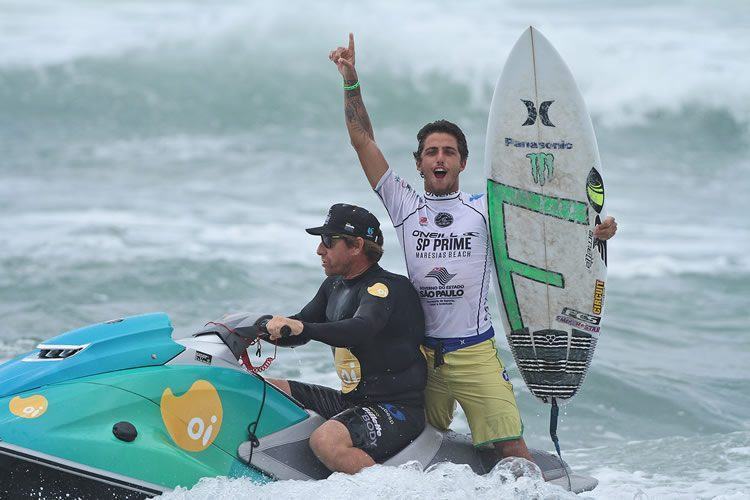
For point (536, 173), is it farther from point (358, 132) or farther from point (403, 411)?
point (403, 411)

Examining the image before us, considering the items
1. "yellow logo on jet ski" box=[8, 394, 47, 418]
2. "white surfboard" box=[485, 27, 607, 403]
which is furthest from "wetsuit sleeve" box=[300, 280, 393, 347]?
"yellow logo on jet ski" box=[8, 394, 47, 418]

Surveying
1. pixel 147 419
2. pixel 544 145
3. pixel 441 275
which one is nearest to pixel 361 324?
pixel 441 275

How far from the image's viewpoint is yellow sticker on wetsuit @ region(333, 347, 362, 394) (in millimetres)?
4738

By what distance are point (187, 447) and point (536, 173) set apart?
7.36 feet

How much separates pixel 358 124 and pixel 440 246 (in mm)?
712

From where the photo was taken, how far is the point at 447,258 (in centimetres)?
492

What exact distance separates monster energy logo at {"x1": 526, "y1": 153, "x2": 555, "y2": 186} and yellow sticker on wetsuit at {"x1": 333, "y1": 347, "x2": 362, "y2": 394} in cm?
140

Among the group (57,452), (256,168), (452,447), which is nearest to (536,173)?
(452,447)

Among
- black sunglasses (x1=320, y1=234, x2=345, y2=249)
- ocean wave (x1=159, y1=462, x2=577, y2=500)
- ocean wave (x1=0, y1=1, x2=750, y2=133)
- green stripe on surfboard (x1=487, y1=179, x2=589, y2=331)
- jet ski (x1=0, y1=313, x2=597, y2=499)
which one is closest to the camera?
jet ski (x1=0, y1=313, x2=597, y2=499)

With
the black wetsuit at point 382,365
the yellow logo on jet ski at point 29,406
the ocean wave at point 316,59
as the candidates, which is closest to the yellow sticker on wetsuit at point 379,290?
the black wetsuit at point 382,365

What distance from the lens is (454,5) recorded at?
87.7 feet

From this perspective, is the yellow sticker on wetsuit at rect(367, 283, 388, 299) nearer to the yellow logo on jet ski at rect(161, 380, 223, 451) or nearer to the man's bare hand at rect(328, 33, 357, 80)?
the yellow logo on jet ski at rect(161, 380, 223, 451)

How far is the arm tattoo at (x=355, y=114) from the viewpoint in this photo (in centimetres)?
508

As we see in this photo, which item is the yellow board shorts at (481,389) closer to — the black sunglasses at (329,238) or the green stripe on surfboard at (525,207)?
the green stripe on surfboard at (525,207)
